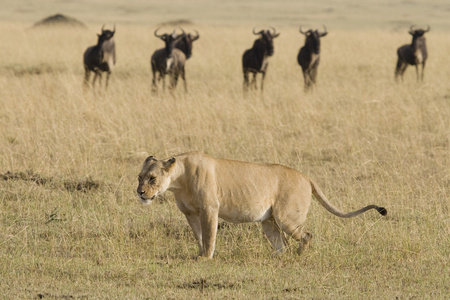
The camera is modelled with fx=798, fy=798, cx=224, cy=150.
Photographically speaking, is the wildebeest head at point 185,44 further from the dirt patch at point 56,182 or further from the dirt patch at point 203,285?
the dirt patch at point 203,285

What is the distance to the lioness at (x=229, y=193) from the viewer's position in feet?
18.2

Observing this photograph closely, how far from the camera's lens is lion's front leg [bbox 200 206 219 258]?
558cm

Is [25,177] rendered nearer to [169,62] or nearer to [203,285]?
[203,285]

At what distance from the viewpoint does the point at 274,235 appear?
19.9 feet

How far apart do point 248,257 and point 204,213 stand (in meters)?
0.61

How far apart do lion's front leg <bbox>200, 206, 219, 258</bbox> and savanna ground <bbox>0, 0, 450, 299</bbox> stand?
0.49 feet

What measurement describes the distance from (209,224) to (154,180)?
0.51m

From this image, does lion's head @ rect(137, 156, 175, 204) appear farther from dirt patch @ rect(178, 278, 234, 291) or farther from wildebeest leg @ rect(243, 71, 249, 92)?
wildebeest leg @ rect(243, 71, 249, 92)

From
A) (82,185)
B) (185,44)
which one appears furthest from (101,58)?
(82,185)

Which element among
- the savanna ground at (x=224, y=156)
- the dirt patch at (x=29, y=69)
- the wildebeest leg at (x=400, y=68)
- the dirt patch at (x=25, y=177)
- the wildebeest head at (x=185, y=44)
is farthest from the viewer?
the wildebeest head at (x=185, y=44)

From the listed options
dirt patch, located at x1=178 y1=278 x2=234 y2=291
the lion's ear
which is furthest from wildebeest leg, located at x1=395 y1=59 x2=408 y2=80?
dirt patch, located at x1=178 y1=278 x2=234 y2=291

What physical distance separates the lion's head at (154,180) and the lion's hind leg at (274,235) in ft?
3.20

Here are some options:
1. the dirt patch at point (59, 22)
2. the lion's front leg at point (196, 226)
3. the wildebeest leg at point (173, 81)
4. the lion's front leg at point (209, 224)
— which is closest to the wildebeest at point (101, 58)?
the wildebeest leg at point (173, 81)

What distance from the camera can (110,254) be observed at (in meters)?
5.96
